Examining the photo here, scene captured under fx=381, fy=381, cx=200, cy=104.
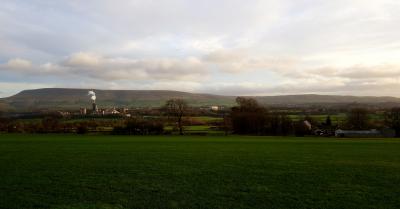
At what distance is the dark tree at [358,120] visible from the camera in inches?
3250

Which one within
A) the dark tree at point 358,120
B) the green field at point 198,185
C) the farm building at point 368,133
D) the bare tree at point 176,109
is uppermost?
the bare tree at point 176,109

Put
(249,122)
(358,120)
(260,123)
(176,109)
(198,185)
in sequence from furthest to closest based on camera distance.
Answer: (358,120) < (176,109) < (260,123) < (249,122) < (198,185)

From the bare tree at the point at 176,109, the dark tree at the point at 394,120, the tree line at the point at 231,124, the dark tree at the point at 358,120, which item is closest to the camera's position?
the tree line at the point at 231,124

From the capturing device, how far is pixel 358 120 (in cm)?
8544

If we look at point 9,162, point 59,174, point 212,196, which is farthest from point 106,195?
point 9,162

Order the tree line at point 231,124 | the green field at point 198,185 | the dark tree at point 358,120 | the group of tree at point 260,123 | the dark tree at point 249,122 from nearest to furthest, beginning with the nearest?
the green field at point 198,185 < the tree line at point 231,124 < the group of tree at point 260,123 < the dark tree at point 249,122 < the dark tree at point 358,120

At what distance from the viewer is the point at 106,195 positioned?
40.7 feet

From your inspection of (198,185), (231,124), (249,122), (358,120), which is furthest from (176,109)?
(198,185)

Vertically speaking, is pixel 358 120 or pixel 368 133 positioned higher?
pixel 358 120

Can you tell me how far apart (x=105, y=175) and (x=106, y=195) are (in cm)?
440

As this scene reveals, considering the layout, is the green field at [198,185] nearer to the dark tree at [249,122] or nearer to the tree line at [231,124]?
the tree line at [231,124]

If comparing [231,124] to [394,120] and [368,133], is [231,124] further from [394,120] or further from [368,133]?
[394,120]

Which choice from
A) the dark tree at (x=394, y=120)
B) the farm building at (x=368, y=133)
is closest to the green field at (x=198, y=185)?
the farm building at (x=368, y=133)

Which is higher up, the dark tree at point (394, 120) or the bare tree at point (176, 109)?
the bare tree at point (176, 109)
